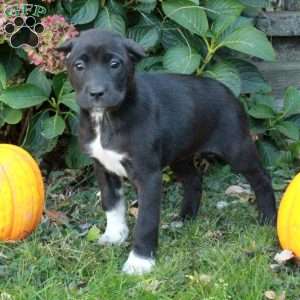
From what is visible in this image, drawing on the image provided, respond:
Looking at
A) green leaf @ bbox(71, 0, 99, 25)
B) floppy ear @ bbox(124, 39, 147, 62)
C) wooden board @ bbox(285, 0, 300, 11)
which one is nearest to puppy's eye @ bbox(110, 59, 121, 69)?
floppy ear @ bbox(124, 39, 147, 62)

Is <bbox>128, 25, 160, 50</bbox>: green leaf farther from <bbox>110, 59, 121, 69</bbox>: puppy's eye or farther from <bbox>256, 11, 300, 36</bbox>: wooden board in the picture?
<bbox>110, 59, 121, 69</bbox>: puppy's eye

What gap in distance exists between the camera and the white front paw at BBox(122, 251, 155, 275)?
12.7 feet

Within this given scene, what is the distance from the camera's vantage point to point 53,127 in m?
5.24

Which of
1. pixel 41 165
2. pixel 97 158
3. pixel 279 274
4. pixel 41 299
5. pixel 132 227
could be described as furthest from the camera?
pixel 41 165

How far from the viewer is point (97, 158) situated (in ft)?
13.6

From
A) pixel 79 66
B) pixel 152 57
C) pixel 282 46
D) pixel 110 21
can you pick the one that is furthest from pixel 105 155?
pixel 282 46

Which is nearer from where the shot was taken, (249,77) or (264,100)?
(249,77)

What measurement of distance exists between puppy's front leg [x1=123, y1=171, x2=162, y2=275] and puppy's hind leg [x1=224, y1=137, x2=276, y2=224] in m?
0.75

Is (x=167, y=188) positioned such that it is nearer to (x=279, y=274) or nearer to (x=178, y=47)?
(x=178, y=47)

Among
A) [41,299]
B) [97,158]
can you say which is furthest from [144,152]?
[41,299]

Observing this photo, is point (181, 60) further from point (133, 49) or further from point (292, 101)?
point (133, 49)

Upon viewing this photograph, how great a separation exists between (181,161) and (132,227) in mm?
536

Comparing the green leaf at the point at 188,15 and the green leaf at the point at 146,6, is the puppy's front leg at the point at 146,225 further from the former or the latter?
the green leaf at the point at 146,6

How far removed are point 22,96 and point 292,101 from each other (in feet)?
6.80
